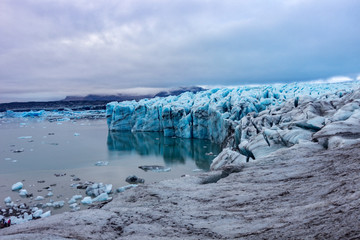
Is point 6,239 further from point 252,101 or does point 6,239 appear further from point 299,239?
point 252,101

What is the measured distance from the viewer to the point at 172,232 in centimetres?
321

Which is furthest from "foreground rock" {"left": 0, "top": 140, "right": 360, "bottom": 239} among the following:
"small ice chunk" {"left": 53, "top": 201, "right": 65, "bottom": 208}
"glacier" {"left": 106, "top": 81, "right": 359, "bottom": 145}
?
"glacier" {"left": 106, "top": 81, "right": 359, "bottom": 145}

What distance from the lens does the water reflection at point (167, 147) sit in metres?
19.0

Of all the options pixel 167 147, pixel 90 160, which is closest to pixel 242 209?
pixel 90 160

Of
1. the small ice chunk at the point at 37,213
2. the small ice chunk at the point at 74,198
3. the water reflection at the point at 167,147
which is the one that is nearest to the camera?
the small ice chunk at the point at 37,213

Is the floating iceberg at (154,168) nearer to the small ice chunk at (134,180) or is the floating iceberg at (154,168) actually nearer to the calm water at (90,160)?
the calm water at (90,160)

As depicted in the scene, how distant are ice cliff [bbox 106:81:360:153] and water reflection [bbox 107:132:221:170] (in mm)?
1282

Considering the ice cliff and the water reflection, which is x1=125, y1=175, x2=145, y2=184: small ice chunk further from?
the ice cliff

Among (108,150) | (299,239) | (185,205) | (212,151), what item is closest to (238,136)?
(212,151)

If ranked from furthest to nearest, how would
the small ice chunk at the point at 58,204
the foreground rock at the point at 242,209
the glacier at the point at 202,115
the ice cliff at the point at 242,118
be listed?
1. the glacier at the point at 202,115
2. the small ice chunk at the point at 58,204
3. the ice cliff at the point at 242,118
4. the foreground rock at the point at 242,209

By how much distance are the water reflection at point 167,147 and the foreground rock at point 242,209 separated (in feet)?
38.0

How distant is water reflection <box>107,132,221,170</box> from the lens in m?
19.0

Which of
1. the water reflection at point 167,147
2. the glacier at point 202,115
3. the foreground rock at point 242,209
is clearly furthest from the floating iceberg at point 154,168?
the foreground rock at point 242,209

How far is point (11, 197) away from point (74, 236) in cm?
968
